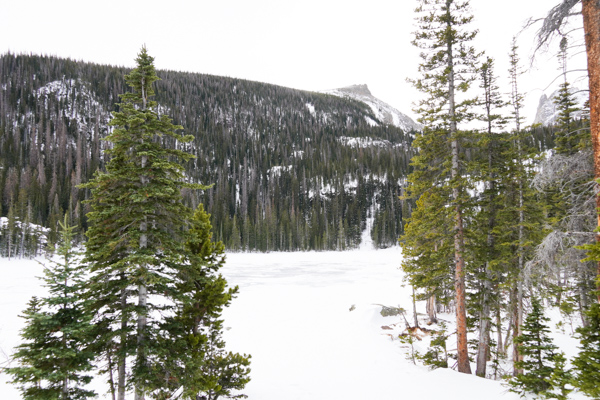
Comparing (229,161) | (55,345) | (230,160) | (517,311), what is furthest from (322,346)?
(229,161)

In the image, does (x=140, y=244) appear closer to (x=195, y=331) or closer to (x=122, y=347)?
(x=122, y=347)

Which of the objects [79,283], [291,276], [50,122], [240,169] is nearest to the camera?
[79,283]

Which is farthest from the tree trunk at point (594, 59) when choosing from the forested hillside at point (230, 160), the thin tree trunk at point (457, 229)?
the forested hillside at point (230, 160)

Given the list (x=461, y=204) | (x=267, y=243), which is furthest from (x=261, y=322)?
(x=267, y=243)

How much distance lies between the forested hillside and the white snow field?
216 feet

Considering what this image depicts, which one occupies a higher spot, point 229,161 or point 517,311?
point 229,161

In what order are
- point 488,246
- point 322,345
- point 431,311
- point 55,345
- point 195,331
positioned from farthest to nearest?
1. point 431,311
2. point 322,345
3. point 488,246
4. point 195,331
5. point 55,345

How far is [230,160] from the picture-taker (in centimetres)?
16200

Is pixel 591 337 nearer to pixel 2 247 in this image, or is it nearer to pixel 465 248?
pixel 465 248

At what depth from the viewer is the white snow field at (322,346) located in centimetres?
1116

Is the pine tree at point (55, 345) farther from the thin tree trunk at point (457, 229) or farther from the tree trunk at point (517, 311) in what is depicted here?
the tree trunk at point (517, 311)

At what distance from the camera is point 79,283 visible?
6.55m

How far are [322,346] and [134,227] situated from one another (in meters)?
13.9

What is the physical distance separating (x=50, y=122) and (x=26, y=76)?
48900 mm
